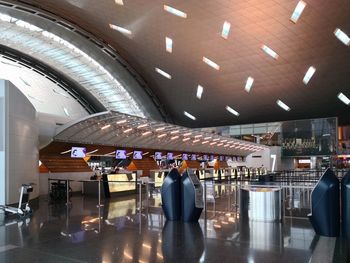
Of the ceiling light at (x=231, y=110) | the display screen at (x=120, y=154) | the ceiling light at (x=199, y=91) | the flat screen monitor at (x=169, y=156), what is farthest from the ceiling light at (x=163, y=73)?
the display screen at (x=120, y=154)

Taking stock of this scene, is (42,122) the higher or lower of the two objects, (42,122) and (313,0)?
the lower

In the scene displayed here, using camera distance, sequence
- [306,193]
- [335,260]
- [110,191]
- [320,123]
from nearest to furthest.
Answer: [335,260] < [306,193] < [110,191] < [320,123]

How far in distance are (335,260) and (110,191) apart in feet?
43.7

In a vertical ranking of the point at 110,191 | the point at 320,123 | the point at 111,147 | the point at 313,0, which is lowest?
the point at 110,191

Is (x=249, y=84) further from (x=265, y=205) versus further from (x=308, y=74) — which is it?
(x=265, y=205)

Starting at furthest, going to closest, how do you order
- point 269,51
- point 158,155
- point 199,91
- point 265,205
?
point 199,91
point 158,155
point 269,51
point 265,205

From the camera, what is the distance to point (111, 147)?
1030 inches

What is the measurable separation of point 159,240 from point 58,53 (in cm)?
A: 3886

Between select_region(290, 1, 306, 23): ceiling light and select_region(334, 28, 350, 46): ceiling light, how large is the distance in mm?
4049

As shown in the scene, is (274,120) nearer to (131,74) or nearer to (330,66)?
(330,66)

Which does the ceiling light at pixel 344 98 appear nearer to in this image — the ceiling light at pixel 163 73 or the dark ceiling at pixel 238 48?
the dark ceiling at pixel 238 48

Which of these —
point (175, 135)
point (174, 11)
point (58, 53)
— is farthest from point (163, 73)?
point (174, 11)

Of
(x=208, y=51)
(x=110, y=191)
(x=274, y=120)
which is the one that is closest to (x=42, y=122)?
(x=110, y=191)

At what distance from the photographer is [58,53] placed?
41219 mm
